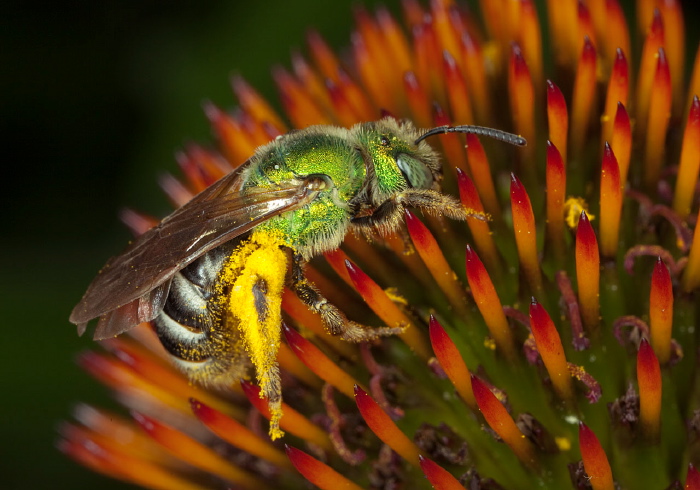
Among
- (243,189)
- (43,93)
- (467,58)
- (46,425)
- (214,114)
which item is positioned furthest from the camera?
(43,93)

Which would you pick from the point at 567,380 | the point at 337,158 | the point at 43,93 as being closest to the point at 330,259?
the point at 337,158

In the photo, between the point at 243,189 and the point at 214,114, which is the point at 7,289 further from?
the point at 243,189

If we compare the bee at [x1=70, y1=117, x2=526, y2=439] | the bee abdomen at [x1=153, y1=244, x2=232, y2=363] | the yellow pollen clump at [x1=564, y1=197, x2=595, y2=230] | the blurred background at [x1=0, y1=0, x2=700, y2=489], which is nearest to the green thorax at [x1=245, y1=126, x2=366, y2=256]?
the bee at [x1=70, y1=117, x2=526, y2=439]

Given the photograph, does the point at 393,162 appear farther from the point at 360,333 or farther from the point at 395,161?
the point at 360,333

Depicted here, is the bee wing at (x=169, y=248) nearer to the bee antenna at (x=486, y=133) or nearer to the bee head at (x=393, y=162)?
the bee head at (x=393, y=162)

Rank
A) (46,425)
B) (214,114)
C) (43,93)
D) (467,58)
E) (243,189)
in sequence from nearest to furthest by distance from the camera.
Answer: (243,189) → (467,58) → (214,114) → (46,425) → (43,93)

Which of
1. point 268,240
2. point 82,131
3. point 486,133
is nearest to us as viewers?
point 486,133

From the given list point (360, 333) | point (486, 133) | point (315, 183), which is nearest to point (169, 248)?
point (315, 183)
